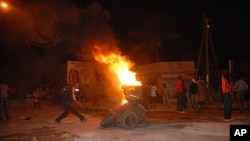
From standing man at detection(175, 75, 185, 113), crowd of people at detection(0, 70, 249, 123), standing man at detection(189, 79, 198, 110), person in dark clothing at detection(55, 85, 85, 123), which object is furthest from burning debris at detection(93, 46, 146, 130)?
standing man at detection(189, 79, 198, 110)

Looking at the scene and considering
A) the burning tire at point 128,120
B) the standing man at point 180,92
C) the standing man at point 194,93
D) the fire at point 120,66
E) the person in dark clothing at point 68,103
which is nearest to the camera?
the burning tire at point 128,120

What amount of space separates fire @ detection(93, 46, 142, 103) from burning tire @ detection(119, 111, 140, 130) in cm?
135

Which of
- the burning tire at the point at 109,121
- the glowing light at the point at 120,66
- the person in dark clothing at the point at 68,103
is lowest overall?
the burning tire at the point at 109,121

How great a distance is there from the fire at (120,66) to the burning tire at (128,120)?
1353 millimetres

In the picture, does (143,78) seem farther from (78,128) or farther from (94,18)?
(78,128)

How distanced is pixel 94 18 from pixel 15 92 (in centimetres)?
1467

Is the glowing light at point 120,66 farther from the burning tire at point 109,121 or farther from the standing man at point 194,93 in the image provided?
the standing man at point 194,93

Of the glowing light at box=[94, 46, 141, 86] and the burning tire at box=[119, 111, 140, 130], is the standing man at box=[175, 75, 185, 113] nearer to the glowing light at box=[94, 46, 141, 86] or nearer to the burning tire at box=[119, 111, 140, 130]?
the glowing light at box=[94, 46, 141, 86]

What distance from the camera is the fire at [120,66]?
44.1 feet

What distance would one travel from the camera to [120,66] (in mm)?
14328

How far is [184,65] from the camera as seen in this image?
31.3 metres

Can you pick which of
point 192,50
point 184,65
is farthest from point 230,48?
point 184,65

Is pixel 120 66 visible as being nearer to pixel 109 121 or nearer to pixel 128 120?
pixel 109 121

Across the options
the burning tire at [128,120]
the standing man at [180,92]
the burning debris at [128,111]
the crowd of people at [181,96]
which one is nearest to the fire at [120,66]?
the burning debris at [128,111]
